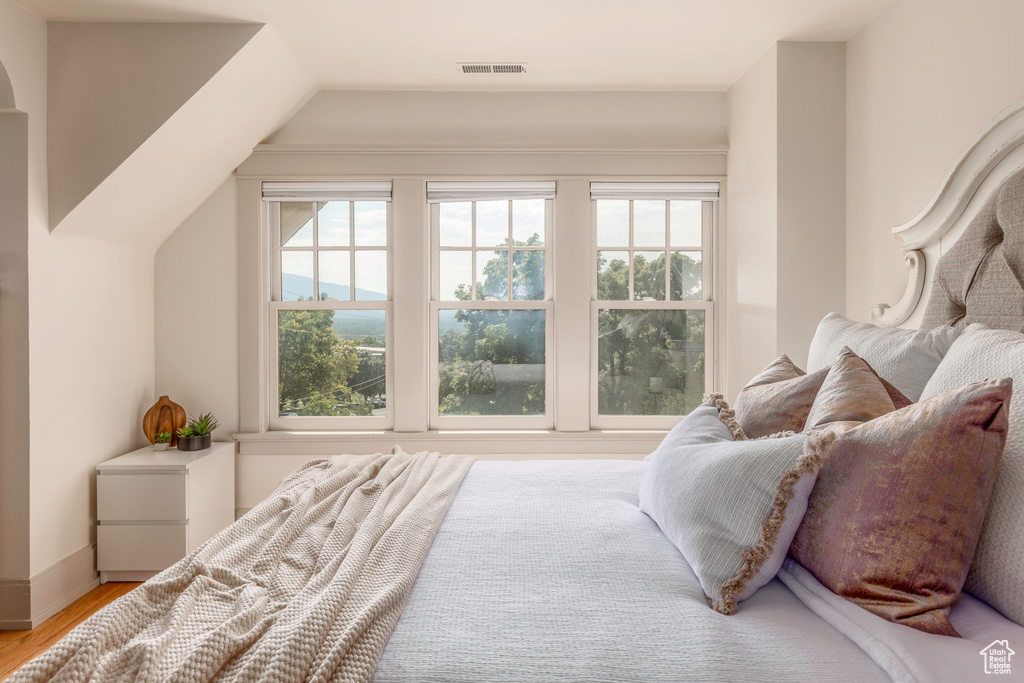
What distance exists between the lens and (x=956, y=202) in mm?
2000

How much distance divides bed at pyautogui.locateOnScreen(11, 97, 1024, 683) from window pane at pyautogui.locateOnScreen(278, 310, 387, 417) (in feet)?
6.35

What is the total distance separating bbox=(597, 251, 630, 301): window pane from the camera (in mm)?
3775

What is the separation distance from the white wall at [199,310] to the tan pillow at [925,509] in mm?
3347

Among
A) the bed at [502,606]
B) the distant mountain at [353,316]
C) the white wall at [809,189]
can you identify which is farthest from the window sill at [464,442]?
the bed at [502,606]

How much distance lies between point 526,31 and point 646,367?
1.97m

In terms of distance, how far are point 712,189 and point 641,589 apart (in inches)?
117

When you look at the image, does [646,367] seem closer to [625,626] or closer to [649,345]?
[649,345]

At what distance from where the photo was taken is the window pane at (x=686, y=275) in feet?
12.4

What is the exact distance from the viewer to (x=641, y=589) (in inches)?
46.8

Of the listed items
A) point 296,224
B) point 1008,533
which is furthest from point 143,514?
point 1008,533

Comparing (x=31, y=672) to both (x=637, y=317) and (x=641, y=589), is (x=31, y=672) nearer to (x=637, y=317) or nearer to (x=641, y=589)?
(x=641, y=589)

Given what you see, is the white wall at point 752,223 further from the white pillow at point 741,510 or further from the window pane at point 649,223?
the white pillow at point 741,510

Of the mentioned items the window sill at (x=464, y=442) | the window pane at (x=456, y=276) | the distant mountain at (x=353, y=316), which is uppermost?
the window pane at (x=456, y=276)

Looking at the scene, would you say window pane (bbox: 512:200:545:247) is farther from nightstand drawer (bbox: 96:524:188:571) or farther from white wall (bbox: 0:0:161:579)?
nightstand drawer (bbox: 96:524:188:571)
